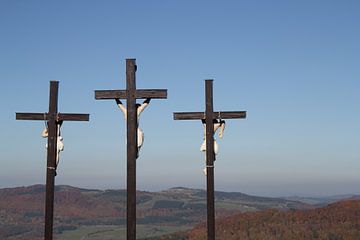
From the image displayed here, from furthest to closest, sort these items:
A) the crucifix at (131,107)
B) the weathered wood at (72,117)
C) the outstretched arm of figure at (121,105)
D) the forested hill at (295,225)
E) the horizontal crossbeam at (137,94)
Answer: the forested hill at (295,225), the weathered wood at (72,117), the outstretched arm of figure at (121,105), the horizontal crossbeam at (137,94), the crucifix at (131,107)

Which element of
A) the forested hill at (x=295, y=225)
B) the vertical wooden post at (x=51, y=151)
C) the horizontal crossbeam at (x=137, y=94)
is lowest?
the forested hill at (x=295, y=225)

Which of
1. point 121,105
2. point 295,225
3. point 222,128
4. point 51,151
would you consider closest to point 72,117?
point 51,151

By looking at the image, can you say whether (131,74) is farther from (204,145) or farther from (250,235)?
(250,235)

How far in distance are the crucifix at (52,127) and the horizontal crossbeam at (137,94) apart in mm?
1122

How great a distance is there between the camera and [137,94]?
44.3 feet

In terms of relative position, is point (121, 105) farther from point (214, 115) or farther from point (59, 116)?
point (214, 115)

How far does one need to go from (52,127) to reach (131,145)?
2646mm

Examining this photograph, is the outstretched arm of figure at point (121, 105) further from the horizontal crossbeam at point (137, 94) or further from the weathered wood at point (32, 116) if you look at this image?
the weathered wood at point (32, 116)

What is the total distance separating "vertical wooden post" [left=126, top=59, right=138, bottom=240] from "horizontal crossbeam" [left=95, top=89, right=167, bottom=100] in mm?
136

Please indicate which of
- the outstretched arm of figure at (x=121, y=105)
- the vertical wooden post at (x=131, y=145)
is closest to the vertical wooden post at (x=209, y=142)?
the vertical wooden post at (x=131, y=145)

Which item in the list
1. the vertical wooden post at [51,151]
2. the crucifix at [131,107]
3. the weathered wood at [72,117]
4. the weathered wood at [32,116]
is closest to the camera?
the crucifix at [131,107]

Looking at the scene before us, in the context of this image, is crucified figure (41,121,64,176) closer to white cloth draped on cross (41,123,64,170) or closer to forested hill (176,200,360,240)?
white cloth draped on cross (41,123,64,170)

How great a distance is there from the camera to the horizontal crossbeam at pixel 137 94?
1343cm

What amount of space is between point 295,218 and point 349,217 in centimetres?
1108
